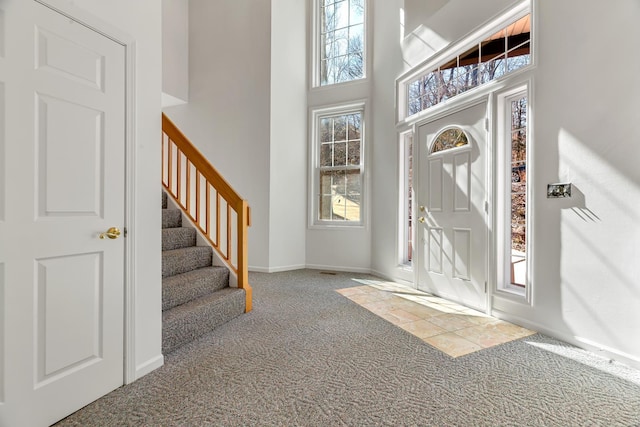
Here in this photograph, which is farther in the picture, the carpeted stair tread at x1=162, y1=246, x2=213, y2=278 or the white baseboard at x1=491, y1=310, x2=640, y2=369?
the carpeted stair tread at x1=162, y1=246, x2=213, y2=278

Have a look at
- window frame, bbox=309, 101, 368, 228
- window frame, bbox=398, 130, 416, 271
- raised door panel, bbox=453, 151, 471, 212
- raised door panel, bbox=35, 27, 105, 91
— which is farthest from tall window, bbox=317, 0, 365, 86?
raised door panel, bbox=35, 27, 105, 91

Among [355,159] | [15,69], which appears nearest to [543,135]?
[355,159]

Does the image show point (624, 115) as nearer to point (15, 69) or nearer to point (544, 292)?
point (544, 292)

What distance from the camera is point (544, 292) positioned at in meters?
2.64

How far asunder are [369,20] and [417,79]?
1.57m

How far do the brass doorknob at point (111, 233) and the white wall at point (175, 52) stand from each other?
422 centimetres

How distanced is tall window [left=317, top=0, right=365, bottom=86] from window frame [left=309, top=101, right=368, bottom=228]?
1.59 feet

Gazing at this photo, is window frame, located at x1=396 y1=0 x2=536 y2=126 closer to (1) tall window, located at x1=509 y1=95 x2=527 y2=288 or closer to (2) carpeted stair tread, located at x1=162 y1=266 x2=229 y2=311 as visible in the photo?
(1) tall window, located at x1=509 y1=95 x2=527 y2=288

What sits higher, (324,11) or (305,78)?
(324,11)

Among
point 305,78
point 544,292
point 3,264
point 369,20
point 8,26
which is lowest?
point 544,292

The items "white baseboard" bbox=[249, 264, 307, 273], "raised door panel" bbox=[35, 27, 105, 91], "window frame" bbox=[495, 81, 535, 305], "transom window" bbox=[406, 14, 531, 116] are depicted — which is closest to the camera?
"raised door panel" bbox=[35, 27, 105, 91]

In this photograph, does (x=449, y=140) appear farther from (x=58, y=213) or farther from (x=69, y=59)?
(x=58, y=213)

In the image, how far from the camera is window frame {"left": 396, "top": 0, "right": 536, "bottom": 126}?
9.16 feet

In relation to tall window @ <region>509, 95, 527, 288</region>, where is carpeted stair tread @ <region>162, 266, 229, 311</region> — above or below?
below
